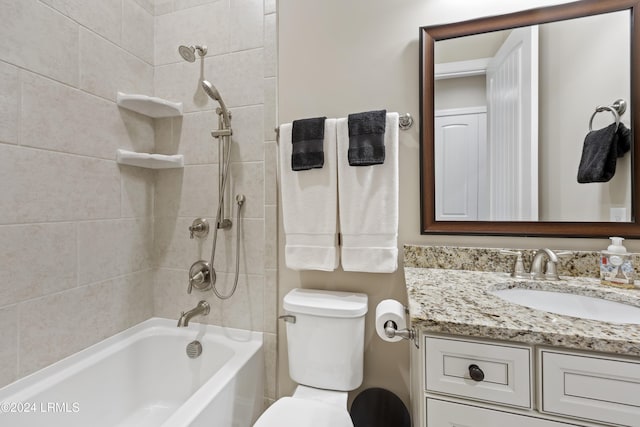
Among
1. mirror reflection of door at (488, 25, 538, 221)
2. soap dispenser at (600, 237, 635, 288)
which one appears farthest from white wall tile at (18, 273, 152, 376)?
soap dispenser at (600, 237, 635, 288)

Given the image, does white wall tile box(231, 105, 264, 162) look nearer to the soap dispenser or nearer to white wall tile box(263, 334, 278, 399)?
white wall tile box(263, 334, 278, 399)

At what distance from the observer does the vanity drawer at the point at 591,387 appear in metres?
0.57

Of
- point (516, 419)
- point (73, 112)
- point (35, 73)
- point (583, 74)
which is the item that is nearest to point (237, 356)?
point (516, 419)

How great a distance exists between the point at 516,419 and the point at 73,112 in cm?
186

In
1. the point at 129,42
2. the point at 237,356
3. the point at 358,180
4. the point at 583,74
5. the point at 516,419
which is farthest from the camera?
the point at 129,42

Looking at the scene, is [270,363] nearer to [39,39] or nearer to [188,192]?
[188,192]

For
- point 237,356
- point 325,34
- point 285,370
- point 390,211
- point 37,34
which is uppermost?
point 325,34

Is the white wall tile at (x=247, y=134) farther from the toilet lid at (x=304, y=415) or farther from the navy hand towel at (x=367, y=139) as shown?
the toilet lid at (x=304, y=415)

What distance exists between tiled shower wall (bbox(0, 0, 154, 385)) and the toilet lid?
0.94 meters

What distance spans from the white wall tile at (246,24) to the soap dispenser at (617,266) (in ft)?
5.60

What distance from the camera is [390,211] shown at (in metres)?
1.14

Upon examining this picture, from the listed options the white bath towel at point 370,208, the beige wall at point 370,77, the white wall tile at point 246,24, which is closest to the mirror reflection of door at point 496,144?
the beige wall at point 370,77

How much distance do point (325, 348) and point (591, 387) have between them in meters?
0.82

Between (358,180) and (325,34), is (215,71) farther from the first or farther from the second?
(358,180)
